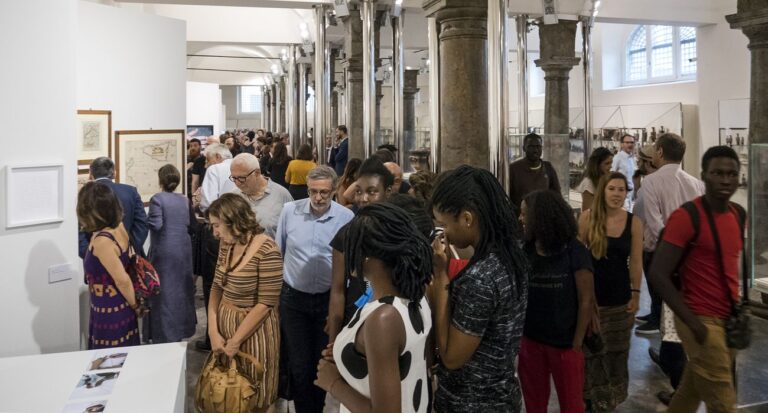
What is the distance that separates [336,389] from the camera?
7.58 ft

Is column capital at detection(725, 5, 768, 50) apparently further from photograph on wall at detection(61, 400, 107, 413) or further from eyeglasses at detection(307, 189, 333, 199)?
photograph on wall at detection(61, 400, 107, 413)

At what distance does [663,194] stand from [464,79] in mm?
2698

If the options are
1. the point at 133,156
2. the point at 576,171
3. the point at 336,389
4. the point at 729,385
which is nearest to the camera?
the point at 336,389

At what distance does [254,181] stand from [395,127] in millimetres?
7049

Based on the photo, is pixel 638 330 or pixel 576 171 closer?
pixel 638 330

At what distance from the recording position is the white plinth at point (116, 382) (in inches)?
131

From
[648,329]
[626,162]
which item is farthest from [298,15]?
[648,329]

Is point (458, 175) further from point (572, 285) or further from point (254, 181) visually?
point (254, 181)

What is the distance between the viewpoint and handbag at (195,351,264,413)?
144 inches

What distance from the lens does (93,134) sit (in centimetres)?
726

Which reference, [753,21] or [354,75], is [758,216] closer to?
[753,21]

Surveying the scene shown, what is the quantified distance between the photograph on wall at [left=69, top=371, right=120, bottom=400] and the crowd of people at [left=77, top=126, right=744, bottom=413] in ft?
1.76

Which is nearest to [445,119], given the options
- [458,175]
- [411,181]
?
[411,181]

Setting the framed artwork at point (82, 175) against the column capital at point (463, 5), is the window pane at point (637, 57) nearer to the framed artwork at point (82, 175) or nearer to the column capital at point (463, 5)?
the column capital at point (463, 5)
